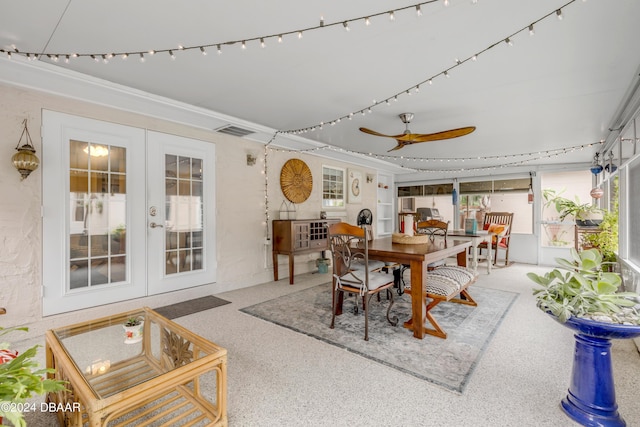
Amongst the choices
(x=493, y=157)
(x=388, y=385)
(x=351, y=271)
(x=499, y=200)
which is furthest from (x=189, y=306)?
(x=499, y=200)

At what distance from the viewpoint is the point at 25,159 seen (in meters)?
2.57

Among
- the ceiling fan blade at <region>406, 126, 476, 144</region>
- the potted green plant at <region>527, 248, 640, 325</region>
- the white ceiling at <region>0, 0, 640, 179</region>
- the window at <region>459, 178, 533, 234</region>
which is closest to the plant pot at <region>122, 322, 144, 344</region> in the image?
the white ceiling at <region>0, 0, 640, 179</region>

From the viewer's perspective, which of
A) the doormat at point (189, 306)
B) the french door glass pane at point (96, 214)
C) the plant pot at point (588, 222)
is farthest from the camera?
the plant pot at point (588, 222)

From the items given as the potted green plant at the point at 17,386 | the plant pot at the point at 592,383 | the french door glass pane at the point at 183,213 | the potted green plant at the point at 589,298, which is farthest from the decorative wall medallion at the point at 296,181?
the potted green plant at the point at 17,386

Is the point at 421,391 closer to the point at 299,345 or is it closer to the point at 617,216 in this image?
the point at 299,345

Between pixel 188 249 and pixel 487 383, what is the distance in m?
3.35

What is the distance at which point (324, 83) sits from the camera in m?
2.72

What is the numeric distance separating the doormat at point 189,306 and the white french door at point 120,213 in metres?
0.21

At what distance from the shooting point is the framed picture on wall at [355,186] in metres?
6.53

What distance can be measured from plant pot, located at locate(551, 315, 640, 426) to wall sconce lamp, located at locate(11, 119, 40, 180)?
395 centimetres

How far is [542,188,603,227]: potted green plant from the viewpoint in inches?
173

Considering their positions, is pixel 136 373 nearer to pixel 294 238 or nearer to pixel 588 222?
pixel 294 238

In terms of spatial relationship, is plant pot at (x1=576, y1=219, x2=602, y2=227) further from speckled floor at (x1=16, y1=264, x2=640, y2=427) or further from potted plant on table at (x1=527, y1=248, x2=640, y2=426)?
potted plant on table at (x1=527, y1=248, x2=640, y2=426)

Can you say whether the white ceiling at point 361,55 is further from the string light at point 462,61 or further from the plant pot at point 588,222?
the plant pot at point 588,222
